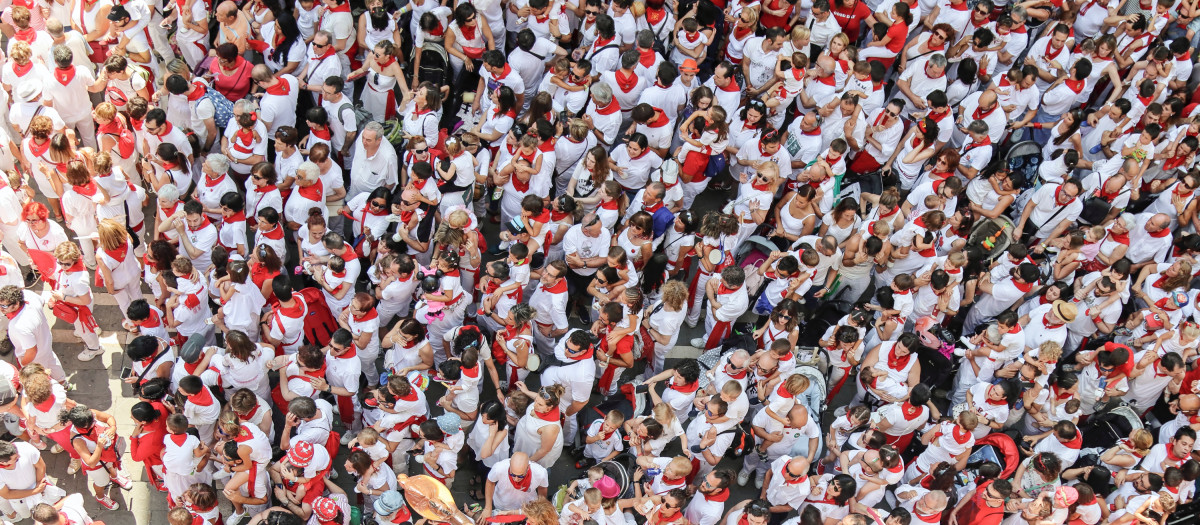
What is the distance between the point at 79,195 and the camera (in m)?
9.97

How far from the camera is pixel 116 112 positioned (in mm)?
10703

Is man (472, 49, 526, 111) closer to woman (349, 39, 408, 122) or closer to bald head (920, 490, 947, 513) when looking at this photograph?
woman (349, 39, 408, 122)

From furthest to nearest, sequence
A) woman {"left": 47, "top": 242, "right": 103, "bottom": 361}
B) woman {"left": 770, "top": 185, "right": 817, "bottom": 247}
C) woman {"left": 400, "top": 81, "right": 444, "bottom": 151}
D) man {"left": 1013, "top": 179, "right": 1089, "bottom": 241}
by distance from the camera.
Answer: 1. man {"left": 1013, "top": 179, "right": 1089, "bottom": 241}
2. woman {"left": 770, "top": 185, "right": 817, "bottom": 247}
3. woman {"left": 400, "top": 81, "right": 444, "bottom": 151}
4. woman {"left": 47, "top": 242, "right": 103, "bottom": 361}

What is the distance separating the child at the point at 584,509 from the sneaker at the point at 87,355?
5.31 m

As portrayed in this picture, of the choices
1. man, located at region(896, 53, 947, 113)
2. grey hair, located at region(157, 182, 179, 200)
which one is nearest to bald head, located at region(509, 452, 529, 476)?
grey hair, located at region(157, 182, 179, 200)

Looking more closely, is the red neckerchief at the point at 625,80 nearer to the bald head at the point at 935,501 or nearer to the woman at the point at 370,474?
the woman at the point at 370,474

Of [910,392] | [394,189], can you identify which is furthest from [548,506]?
[394,189]

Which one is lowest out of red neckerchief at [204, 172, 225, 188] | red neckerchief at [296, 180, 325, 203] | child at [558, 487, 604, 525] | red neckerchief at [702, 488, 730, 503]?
red neckerchief at [702, 488, 730, 503]

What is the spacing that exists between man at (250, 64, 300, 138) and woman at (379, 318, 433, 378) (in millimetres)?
2982

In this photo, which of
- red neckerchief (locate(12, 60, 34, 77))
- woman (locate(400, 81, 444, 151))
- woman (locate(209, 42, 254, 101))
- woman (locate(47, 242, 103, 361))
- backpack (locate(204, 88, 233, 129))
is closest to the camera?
woman (locate(47, 242, 103, 361))

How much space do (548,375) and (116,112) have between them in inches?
209

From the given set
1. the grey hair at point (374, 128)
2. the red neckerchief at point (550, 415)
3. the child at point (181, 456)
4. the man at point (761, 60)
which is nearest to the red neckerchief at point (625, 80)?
the man at point (761, 60)

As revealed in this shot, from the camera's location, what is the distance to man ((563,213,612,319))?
10531 millimetres

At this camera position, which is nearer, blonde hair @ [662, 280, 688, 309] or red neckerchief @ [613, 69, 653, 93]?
blonde hair @ [662, 280, 688, 309]
